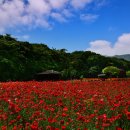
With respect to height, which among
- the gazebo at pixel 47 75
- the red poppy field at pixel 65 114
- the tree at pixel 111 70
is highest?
the tree at pixel 111 70

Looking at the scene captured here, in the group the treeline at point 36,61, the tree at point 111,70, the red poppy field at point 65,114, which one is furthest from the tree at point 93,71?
the red poppy field at point 65,114

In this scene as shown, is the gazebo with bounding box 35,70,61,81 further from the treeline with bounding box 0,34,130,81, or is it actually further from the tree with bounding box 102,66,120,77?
the tree with bounding box 102,66,120,77

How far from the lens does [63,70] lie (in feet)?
156

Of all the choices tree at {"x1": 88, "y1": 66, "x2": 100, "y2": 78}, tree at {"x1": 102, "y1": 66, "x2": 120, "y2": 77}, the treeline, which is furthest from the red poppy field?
tree at {"x1": 88, "y1": 66, "x2": 100, "y2": 78}

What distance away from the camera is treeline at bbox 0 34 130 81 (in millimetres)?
39644

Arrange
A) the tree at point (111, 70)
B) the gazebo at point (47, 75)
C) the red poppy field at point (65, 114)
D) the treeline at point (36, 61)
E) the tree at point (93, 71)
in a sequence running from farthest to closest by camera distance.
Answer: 1. the tree at point (93, 71)
2. the tree at point (111, 70)
3. the gazebo at point (47, 75)
4. the treeline at point (36, 61)
5. the red poppy field at point (65, 114)

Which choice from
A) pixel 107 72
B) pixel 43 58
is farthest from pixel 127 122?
pixel 107 72

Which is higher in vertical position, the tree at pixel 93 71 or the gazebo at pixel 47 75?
the tree at pixel 93 71

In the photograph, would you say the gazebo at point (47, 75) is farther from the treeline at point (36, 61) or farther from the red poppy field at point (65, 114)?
the red poppy field at point (65, 114)

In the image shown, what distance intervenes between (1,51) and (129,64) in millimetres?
44440

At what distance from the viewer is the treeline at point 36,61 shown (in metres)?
39.6

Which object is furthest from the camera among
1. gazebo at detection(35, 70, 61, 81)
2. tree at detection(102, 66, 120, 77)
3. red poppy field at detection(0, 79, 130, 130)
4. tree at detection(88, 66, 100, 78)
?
tree at detection(88, 66, 100, 78)

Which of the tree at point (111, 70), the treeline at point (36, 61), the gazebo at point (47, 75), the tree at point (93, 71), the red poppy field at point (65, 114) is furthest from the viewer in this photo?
the tree at point (93, 71)

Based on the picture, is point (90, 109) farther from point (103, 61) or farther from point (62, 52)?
point (103, 61)
